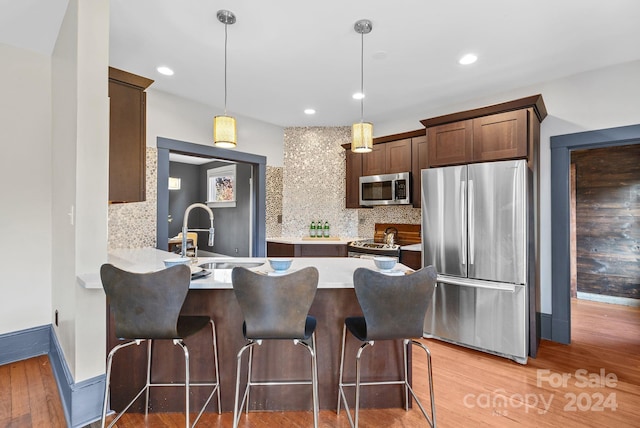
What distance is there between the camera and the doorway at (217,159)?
3.54m

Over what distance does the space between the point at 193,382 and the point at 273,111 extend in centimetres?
329

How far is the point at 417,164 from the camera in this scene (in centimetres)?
391

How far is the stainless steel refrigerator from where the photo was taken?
2756mm

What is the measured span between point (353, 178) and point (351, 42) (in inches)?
88.6

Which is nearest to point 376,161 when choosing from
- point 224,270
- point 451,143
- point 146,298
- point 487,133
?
point 451,143

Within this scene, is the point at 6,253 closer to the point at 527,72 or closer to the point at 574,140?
the point at 527,72

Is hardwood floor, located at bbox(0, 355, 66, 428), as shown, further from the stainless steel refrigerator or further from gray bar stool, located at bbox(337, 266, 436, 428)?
the stainless steel refrigerator

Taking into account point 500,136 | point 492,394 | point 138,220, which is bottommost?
point 492,394

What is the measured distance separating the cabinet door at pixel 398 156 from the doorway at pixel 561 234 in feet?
4.89

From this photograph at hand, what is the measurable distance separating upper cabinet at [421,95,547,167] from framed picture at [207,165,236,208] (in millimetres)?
4438

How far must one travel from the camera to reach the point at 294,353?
204 centimetres

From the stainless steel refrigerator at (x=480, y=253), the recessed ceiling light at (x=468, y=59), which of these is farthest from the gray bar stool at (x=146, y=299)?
the recessed ceiling light at (x=468, y=59)

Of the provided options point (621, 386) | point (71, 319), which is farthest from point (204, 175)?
point (621, 386)

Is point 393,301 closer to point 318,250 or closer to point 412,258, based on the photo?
point 412,258
